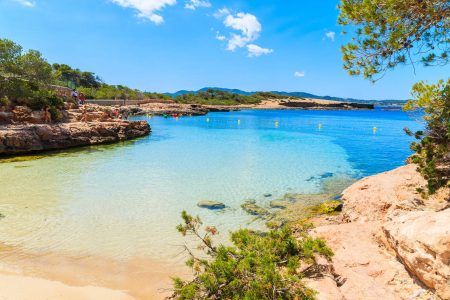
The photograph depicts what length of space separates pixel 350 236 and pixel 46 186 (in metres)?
13.3

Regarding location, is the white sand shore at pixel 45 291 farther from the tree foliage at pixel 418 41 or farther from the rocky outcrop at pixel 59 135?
the rocky outcrop at pixel 59 135

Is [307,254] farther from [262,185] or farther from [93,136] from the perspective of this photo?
[93,136]

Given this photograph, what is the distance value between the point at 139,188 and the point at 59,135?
581 inches

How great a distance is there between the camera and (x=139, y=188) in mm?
14211

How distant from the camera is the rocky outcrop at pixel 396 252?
4.29m

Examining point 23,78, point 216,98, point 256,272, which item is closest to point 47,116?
point 23,78

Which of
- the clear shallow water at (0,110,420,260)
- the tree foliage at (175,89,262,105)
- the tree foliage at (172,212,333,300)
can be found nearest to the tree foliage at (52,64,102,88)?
the tree foliage at (175,89,262,105)

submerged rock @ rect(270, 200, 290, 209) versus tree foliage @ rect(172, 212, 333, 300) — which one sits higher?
tree foliage @ rect(172, 212, 333, 300)

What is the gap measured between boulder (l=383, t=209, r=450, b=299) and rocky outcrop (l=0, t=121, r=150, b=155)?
2413 cm

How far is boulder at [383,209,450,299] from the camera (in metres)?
4.09

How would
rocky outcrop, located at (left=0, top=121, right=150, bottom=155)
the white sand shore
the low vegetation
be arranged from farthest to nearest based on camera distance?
the low vegetation
rocky outcrop, located at (left=0, top=121, right=150, bottom=155)
the white sand shore

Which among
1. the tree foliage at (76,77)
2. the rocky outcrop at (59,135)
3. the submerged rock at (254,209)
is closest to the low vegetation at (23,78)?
the rocky outcrop at (59,135)

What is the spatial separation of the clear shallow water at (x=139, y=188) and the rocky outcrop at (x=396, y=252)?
4159 millimetres

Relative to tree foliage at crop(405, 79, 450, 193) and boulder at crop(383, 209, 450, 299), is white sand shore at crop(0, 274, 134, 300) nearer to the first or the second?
boulder at crop(383, 209, 450, 299)
